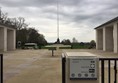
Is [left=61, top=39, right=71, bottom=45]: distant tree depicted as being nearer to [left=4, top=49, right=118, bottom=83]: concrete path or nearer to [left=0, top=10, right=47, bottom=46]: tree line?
[left=0, top=10, right=47, bottom=46]: tree line

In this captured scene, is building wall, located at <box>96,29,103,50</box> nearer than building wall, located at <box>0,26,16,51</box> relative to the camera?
No

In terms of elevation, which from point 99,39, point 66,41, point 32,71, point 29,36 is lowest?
point 32,71

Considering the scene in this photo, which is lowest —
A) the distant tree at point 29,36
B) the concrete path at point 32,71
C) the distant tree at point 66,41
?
the concrete path at point 32,71

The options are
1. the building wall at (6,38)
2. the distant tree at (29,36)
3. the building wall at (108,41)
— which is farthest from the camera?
the distant tree at (29,36)

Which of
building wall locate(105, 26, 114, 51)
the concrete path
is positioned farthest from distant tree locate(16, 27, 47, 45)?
the concrete path

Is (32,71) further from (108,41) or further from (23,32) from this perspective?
(23,32)

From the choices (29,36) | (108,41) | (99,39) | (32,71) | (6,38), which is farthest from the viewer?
(29,36)

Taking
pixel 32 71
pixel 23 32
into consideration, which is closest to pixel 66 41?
pixel 23 32

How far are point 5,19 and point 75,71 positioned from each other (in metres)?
62.5

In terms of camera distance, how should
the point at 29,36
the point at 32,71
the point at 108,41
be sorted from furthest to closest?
the point at 29,36
the point at 108,41
the point at 32,71

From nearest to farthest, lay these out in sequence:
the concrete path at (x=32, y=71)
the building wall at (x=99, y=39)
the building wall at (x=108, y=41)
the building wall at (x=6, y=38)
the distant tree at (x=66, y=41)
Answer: the concrete path at (x=32, y=71), the building wall at (x=6, y=38), the building wall at (x=108, y=41), the building wall at (x=99, y=39), the distant tree at (x=66, y=41)

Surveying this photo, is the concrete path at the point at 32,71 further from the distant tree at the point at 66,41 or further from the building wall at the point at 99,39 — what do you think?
the distant tree at the point at 66,41

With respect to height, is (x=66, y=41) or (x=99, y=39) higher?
(x=99, y=39)

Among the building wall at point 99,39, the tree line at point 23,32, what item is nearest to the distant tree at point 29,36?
the tree line at point 23,32
